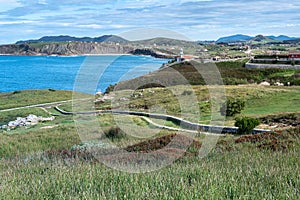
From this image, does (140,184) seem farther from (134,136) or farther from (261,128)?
(261,128)

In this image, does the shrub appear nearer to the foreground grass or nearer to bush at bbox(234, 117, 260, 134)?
bush at bbox(234, 117, 260, 134)

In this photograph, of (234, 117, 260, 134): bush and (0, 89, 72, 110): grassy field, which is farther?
(0, 89, 72, 110): grassy field

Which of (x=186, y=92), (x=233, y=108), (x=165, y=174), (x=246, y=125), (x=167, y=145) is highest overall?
(x=165, y=174)

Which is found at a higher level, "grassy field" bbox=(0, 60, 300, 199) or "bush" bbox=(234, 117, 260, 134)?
"grassy field" bbox=(0, 60, 300, 199)

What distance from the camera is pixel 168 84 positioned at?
4553cm

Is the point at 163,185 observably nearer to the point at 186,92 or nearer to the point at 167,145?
the point at 167,145

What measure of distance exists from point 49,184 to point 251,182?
111 inches

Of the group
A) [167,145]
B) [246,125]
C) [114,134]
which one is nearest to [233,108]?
[246,125]

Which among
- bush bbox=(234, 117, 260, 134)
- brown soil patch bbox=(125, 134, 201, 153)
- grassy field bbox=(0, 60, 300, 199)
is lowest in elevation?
bush bbox=(234, 117, 260, 134)

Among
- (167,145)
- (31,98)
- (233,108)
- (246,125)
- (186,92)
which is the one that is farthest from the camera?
(31,98)

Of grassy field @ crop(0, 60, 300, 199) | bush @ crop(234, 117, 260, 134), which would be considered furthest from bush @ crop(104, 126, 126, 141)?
bush @ crop(234, 117, 260, 134)

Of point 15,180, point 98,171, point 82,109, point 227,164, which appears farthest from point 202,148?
point 82,109

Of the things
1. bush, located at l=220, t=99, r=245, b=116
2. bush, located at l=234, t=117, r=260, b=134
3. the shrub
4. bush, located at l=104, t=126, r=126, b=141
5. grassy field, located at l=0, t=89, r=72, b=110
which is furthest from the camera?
grassy field, located at l=0, t=89, r=72, b=110

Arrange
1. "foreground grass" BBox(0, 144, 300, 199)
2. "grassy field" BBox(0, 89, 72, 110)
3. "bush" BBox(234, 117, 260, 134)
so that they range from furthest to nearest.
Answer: "grassy field" BBox(0, 89, 72, 110) → "bush" BBox(234, 117, 260, 134) → "foreground grass" BBox(0, 144, 300, 199)
